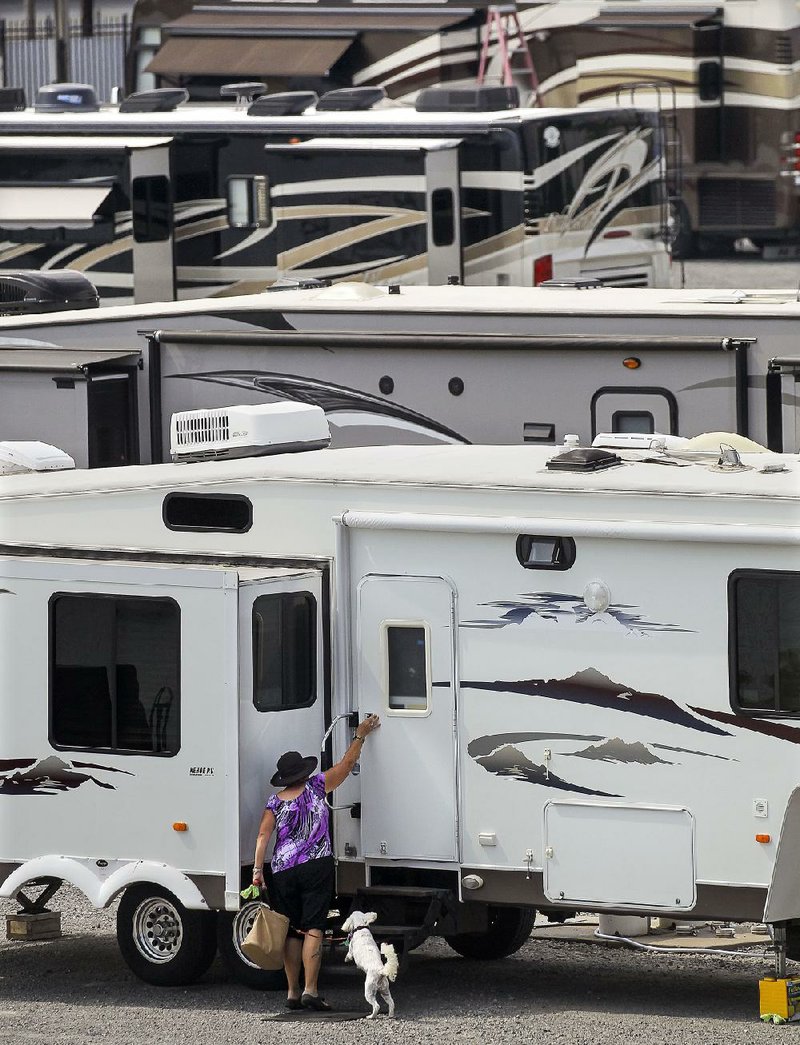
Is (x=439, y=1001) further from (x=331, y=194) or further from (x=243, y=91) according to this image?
(x=243, y=91)

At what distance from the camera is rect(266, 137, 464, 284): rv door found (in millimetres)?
17453

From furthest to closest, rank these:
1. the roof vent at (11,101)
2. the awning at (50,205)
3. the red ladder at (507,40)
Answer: the red ladder at (507,40)
the roof vent at (11,101)
the awning at (50,205)

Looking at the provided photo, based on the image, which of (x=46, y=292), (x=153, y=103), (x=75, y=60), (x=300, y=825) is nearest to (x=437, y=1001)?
(x=300, y=825)

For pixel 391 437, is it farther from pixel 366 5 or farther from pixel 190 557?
pixel 366 5

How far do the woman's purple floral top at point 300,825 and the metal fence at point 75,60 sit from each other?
3230 cm

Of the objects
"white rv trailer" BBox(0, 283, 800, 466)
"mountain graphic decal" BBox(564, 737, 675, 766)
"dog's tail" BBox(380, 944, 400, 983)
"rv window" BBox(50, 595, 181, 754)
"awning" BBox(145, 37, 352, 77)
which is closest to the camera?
"mountain graphic decal" BBox(564, 737, 675, 766)

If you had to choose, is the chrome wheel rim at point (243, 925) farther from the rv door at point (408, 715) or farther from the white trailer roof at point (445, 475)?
the white trailer roof at point (445, 475)

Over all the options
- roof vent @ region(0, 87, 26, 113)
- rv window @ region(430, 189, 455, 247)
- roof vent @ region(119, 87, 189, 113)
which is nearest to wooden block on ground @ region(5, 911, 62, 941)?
rv window @ region(430, 189, 455, 247)

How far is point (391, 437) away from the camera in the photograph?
1307 cm

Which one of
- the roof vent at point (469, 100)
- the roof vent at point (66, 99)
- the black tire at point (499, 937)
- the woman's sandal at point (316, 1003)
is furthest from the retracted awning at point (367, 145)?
the woman's sandal at point (316, 1003)

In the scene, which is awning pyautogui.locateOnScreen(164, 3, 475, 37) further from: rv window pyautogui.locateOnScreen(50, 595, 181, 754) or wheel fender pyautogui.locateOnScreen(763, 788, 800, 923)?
wheel fender pyautogui.locateOnScreen(763, 788, 800, 923)

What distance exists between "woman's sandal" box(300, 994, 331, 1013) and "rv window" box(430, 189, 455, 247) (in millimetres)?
9946

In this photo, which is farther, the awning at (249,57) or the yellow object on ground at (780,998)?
the awning at (249,57)

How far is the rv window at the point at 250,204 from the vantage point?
1867 centimetres
